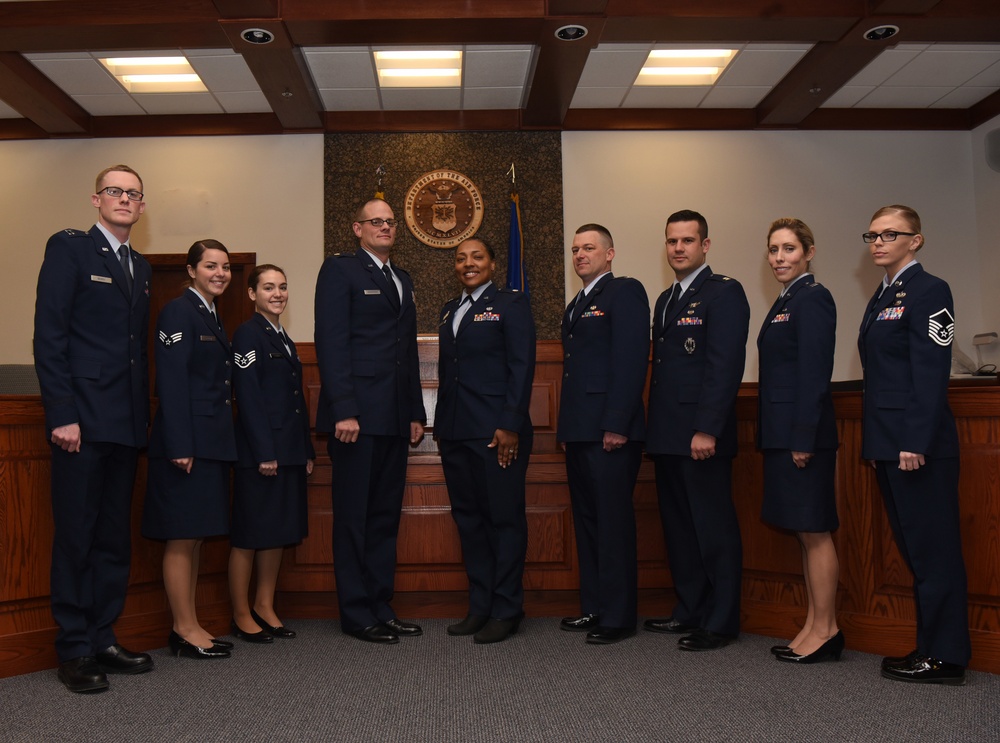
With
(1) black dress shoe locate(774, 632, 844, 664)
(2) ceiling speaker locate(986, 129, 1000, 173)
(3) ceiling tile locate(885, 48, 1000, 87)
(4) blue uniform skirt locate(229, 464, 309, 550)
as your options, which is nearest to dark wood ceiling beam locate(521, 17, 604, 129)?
(3) ceiling tile locate(885, 48, 1000, 87)

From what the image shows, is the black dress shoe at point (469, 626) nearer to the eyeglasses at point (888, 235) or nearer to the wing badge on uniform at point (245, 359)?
the wing badge on uniform at point (245, 359)

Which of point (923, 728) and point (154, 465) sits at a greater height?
point (154, 465)

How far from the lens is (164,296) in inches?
264

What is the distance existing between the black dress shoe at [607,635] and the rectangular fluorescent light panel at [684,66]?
413cm

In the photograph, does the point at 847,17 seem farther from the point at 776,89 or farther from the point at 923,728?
the point at 923,728

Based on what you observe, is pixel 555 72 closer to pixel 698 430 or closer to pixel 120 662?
pixel 698 430

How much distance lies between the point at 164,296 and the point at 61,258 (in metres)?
4.17

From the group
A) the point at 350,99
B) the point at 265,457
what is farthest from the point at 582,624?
the point at 350,99

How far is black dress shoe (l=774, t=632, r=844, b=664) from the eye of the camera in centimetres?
290

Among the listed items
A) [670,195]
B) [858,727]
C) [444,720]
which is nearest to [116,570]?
[444,720]

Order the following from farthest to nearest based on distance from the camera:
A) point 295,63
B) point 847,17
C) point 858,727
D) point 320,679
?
point 295,63
point 847,17
point 320,679
point 858,727

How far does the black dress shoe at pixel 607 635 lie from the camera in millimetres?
3164

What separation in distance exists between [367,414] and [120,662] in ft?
3.89

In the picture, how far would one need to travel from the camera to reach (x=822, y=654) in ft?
9.54
